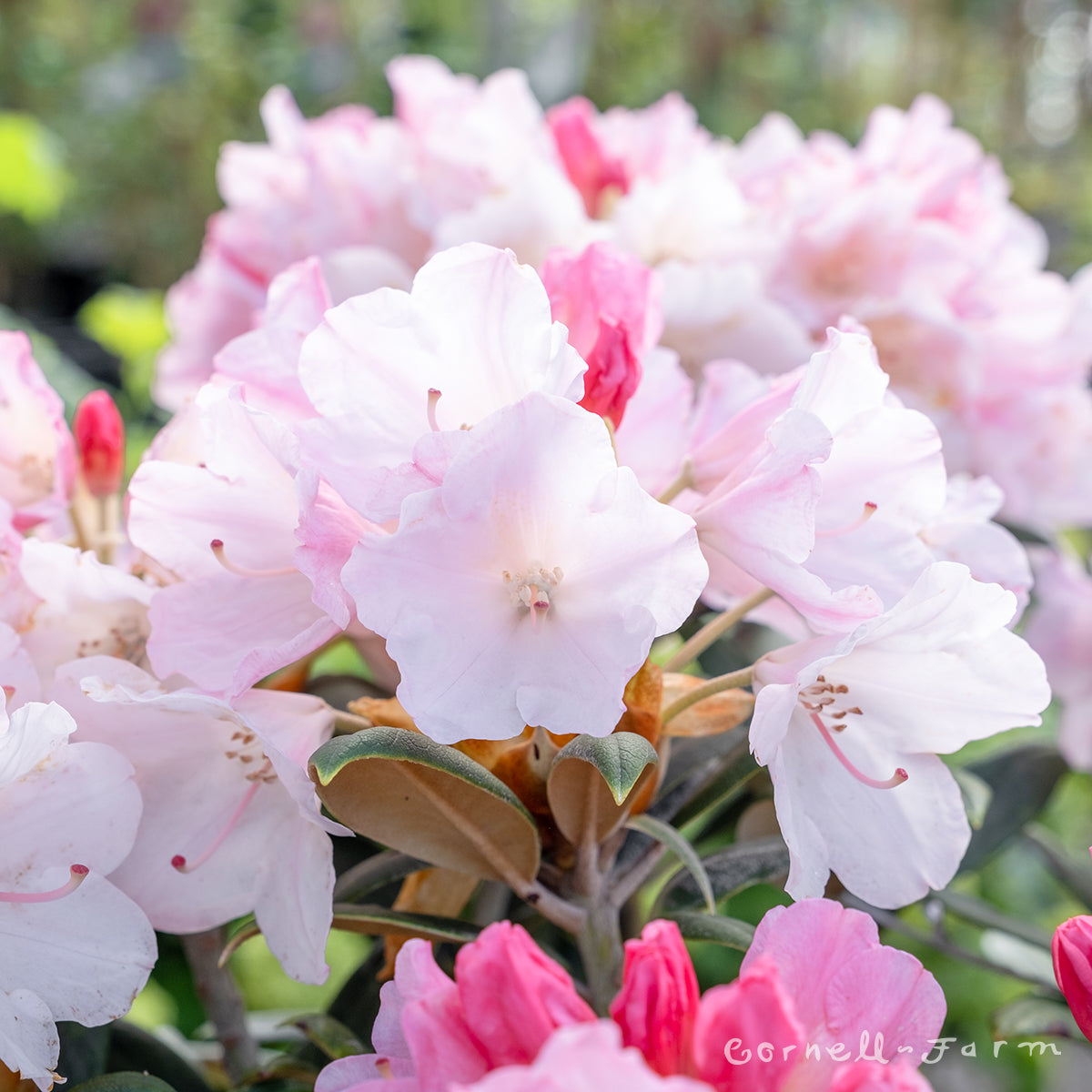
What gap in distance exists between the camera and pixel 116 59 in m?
4.82

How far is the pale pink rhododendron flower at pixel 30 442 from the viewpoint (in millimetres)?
578

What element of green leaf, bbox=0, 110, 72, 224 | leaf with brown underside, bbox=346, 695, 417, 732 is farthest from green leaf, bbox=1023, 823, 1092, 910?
green leaf, bbox=0, 110, 72, 224

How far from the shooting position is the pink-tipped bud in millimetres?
641

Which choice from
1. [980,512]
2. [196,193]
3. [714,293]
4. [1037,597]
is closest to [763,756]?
[980,512]

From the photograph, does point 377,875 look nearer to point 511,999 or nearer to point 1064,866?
point 511,999

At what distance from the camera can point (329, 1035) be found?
54cm

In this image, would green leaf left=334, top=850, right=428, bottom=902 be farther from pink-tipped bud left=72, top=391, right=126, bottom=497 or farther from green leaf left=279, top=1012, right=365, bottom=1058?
pink-tipped bud left=72, top=391, right=126, bottom=497

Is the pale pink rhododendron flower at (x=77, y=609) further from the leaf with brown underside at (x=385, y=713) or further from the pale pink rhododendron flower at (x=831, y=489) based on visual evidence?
the pale pink rhododendron flower at (x=831, y=489)

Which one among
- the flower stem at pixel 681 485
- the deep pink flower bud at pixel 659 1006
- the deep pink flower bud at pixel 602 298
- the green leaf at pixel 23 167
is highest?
the deep pink flower bud at pixel 602 298

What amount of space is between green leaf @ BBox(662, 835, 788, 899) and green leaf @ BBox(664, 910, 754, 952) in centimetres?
7

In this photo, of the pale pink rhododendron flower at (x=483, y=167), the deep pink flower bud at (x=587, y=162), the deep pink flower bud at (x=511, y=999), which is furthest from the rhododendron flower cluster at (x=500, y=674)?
the deep pink flower bud at (x=587, y=162)

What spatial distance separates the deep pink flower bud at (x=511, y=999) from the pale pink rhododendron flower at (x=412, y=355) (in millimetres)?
161

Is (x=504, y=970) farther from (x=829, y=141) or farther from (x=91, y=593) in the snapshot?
(x=829, y=141)

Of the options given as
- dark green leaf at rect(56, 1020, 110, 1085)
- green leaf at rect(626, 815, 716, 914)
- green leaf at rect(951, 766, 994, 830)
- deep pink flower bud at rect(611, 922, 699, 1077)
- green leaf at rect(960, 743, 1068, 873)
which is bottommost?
green leaf at rect(960, 743, 1068, 873)
